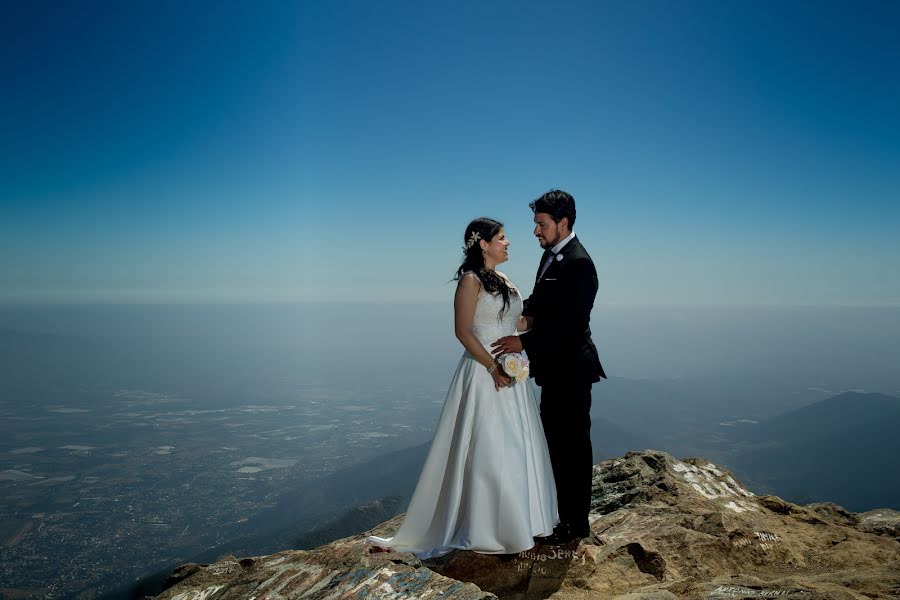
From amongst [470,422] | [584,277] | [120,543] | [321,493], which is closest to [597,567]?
[470,422]

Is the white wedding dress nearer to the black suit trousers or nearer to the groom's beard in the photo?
the black suit trousers

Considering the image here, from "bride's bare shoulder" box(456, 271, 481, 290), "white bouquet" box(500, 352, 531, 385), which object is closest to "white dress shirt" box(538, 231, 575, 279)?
"bride's bare shoulder" box(456, 271, 481, 290)

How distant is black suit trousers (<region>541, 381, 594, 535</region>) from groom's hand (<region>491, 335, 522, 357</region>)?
704 millimetres

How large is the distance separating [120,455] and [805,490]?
8836 inches

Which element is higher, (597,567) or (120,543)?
(597,567)

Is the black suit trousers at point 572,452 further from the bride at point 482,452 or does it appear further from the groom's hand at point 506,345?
the groom's hand at point 506,345

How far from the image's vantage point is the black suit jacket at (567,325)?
5.93m

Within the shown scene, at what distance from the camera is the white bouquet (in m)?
5.82

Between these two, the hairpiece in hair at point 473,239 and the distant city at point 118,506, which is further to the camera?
the distant city at point 118,506

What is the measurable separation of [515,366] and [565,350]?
693mm

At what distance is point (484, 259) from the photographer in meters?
6.16

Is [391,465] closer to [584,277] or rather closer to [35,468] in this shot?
[35,468]

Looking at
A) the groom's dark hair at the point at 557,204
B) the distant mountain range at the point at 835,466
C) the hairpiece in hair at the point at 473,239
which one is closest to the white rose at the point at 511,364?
the hairpiece in hair at the point at 473,239

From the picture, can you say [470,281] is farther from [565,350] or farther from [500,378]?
[565,350]
